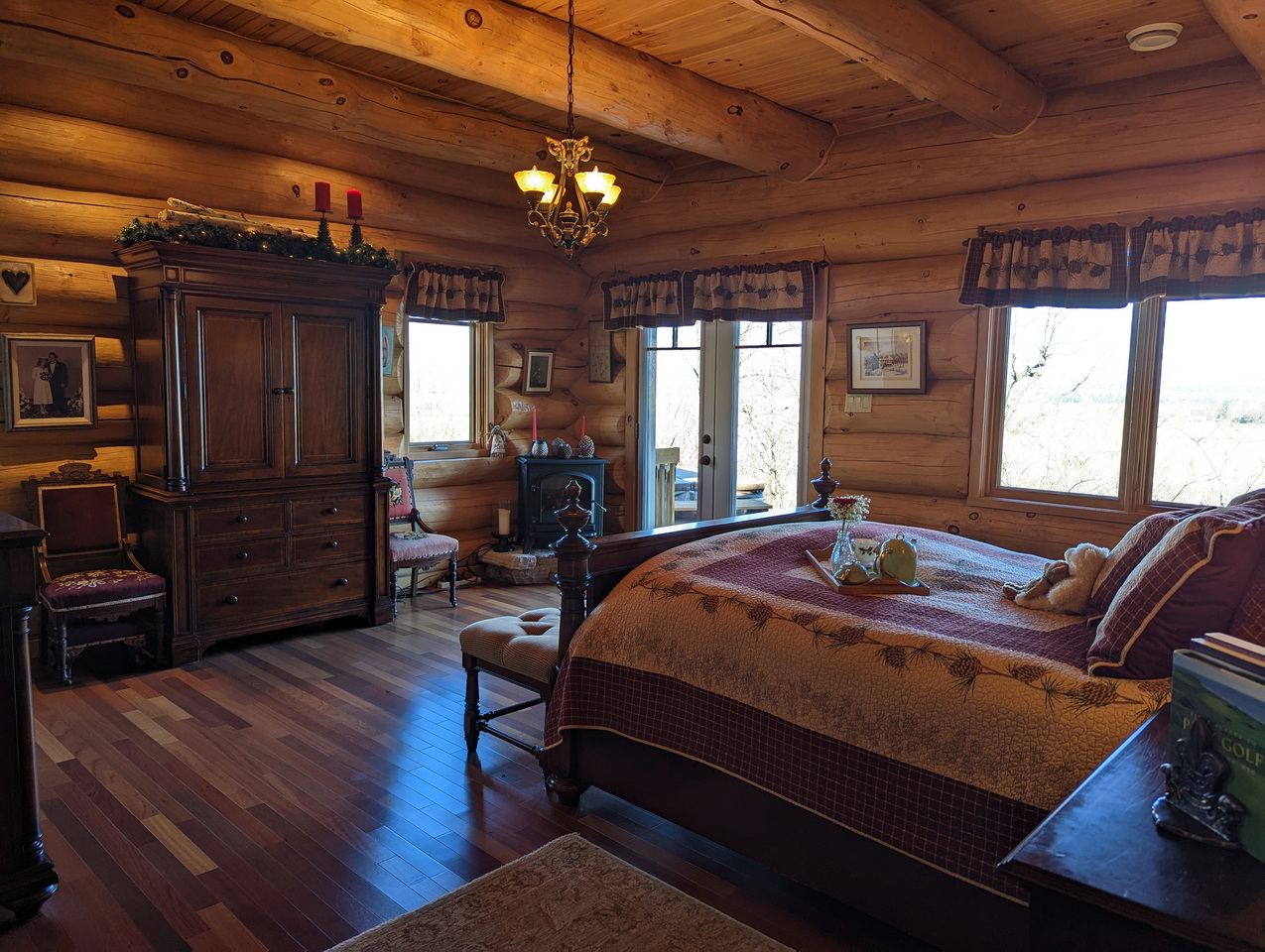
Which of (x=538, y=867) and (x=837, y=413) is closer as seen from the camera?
(x=538, y=867)

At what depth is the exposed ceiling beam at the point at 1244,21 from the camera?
2846 mm

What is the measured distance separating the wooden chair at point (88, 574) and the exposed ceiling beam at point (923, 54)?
3.84 meters

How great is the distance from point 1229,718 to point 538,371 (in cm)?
589

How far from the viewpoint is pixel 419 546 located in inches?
214

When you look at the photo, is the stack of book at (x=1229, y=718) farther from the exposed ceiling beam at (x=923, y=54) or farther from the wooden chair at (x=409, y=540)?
the wooden chair at (x=409, y=540)

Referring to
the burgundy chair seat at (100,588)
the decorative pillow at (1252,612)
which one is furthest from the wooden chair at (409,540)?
the decorative pillow at (1252,612)

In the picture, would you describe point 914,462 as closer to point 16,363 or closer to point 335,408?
point 335,408

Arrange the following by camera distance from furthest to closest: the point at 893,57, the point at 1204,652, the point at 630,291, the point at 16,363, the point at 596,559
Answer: the point at 630,291
the point at 16,363
the point at 893,57
the point at 596,559
the point at 1204,652

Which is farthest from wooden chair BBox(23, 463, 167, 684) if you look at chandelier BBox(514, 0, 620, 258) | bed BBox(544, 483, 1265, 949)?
chandelier BBox(514, 0, 620, 258)

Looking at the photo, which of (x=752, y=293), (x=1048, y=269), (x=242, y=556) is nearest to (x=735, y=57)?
(x=752, y=293)

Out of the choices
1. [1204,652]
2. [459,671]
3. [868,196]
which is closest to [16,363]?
[459,671]

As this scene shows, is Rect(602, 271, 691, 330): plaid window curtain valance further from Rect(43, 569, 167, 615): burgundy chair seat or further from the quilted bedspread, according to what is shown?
Rect(43, 569, 167, 615): burgundy chair seat

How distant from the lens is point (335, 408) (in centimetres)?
491

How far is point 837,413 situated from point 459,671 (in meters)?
2.78
